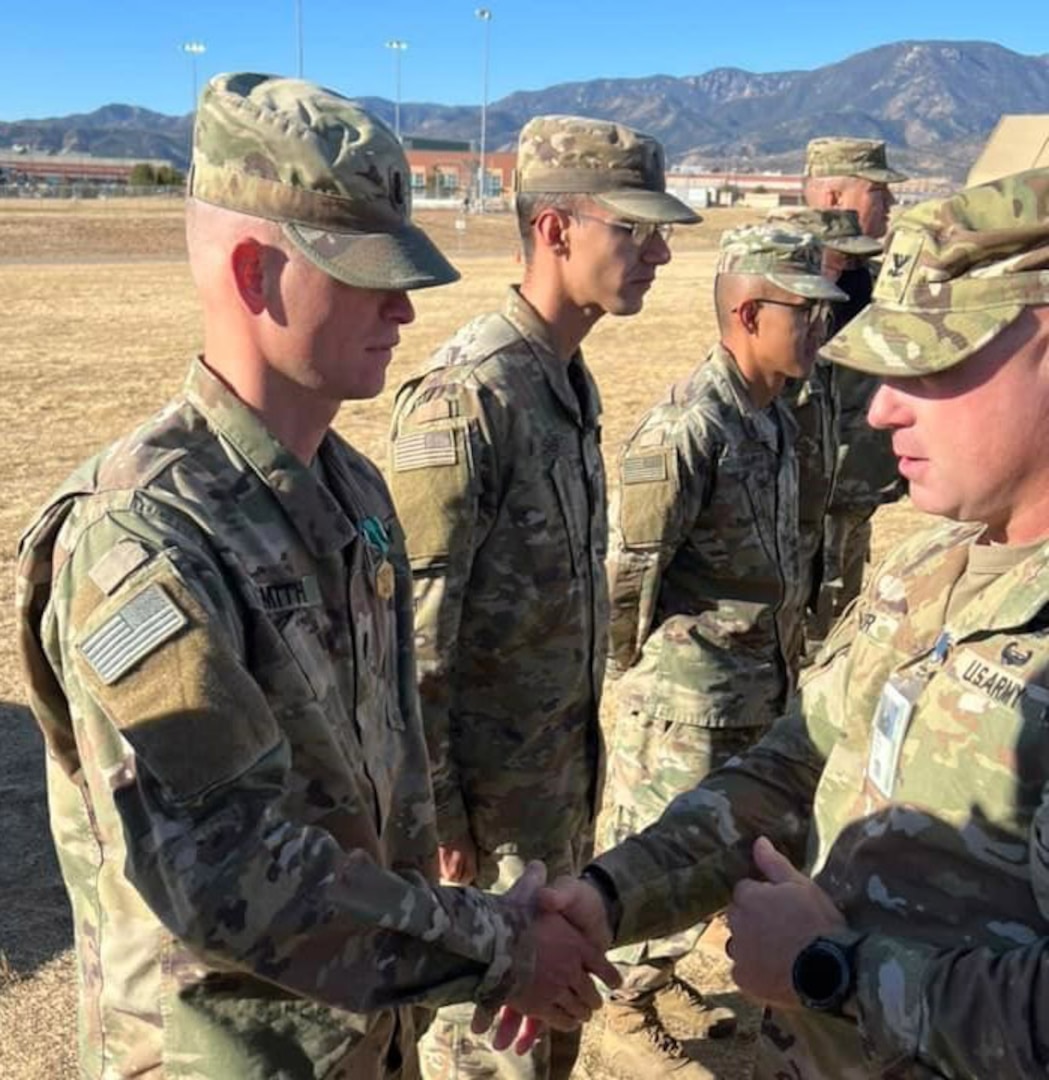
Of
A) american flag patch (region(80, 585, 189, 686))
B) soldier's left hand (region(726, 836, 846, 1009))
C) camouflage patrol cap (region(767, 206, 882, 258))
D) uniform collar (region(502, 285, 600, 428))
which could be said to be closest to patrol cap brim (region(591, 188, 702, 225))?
uniform collar (region(502, 285, 600, 428))

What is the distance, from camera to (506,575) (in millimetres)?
3404

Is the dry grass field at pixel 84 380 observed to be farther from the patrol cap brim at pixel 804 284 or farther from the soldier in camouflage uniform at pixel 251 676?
the patrol cap brim at pixel 804 284

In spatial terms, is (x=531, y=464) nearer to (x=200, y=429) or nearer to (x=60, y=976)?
(x=200, y=429)

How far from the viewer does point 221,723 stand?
174 centimetres

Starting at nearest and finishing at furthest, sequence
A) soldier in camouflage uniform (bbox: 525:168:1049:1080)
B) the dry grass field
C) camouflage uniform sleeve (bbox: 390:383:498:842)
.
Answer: soldier in camouflage uniform (bbox: 525:168:1049:1080), camouflage uniform sleeve (bbox: 390:383:498:842), the dry grass field

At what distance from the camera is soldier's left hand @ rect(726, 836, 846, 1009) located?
1.91 meters

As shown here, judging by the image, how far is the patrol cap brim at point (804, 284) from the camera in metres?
4.39

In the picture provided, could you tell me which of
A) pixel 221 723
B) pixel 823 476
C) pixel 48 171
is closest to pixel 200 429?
pixel 221 723

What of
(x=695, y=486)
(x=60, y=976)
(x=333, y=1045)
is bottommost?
(x=60, y=976)

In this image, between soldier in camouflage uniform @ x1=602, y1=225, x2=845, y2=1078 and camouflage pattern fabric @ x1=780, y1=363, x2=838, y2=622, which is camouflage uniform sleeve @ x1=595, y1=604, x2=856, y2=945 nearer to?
soldier in camouflage uniform @ x1=602, y1=225, x2=845, y2=1078

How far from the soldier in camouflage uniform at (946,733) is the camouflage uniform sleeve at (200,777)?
65cm

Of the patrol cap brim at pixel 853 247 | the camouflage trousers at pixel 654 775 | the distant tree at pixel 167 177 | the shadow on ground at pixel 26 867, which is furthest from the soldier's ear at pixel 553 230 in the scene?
the distant tree at pixel 167 177

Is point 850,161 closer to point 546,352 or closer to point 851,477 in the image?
point 851,477

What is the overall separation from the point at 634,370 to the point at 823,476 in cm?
1085
